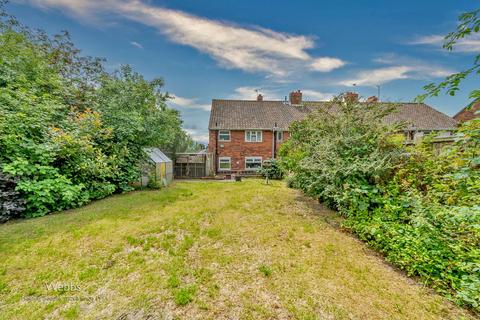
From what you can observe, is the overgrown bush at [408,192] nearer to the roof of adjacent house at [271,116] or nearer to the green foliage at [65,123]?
the green foliage at [65,123]

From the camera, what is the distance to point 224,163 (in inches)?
685

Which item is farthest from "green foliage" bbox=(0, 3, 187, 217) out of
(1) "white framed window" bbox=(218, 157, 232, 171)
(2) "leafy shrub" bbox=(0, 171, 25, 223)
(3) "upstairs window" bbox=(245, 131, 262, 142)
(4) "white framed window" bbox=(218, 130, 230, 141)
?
(3) "upstairs window" bbox=(245, 131, 262, 142)

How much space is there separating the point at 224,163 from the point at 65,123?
39.3 ft

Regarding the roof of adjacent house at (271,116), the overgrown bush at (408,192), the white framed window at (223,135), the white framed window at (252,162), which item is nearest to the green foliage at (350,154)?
the overgrown bush at (408,192)

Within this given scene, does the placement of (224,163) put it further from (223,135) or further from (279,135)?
(279,135)

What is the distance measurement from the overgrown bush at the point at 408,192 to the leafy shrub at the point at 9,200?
7464 millimetres

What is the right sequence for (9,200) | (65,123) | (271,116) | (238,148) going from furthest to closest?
(271,116)
(238,148)
(65,123)
(9,200)

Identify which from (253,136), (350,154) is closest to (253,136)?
(253,136)

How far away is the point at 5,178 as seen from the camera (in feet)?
14.6

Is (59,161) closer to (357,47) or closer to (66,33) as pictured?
(66,33)

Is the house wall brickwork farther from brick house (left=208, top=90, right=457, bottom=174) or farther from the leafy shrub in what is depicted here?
the leafy shrub

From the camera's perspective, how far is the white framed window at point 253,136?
688 inches

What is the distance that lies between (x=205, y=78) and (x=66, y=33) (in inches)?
296

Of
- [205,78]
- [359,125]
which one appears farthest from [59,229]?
[205,78]
